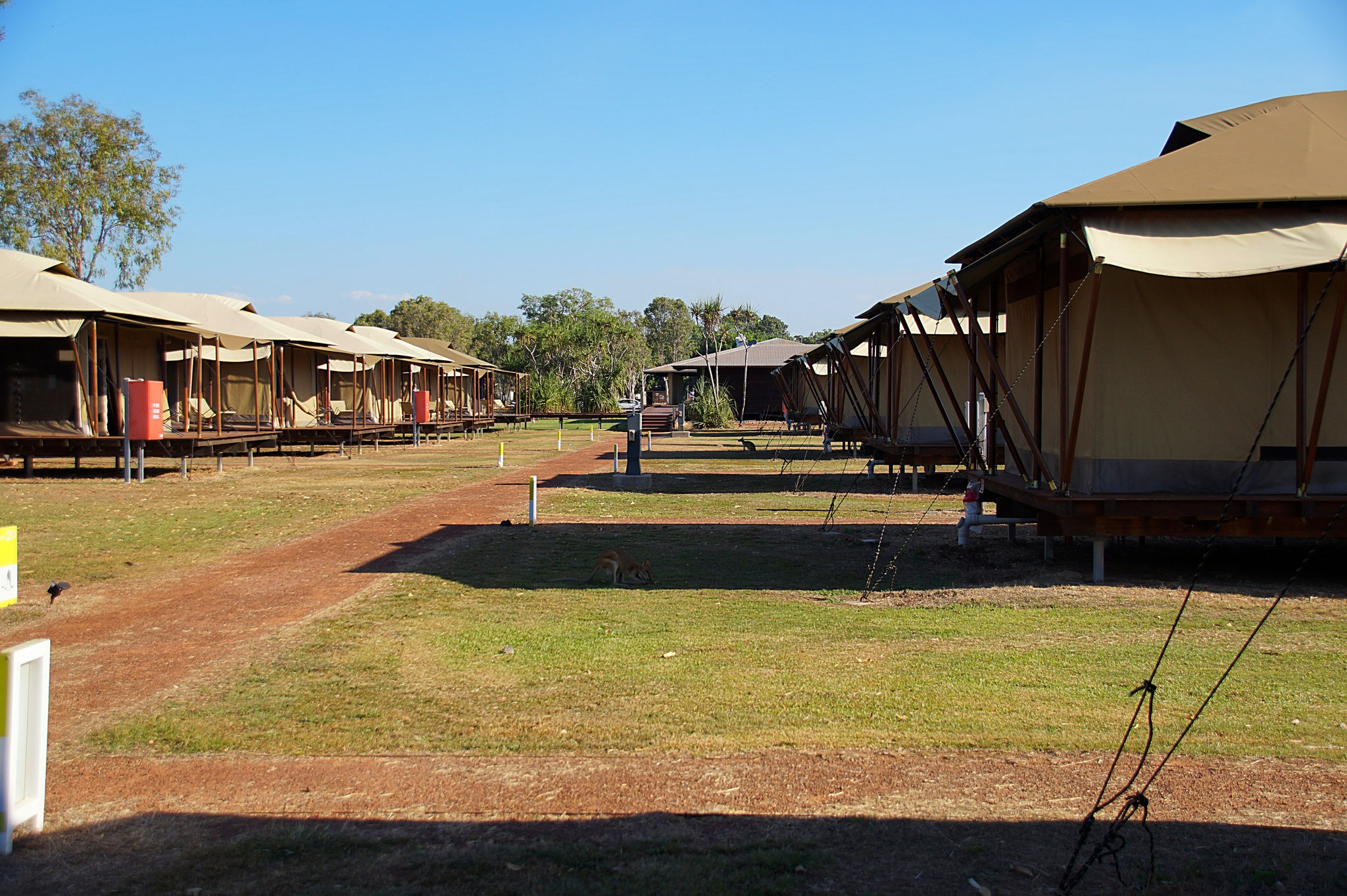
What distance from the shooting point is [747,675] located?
284 inches

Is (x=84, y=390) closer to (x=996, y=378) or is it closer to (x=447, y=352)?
(x=996, y=378)

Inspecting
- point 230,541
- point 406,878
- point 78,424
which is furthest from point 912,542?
point 78,424

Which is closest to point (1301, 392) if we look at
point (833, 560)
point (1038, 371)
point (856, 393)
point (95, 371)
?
point (1038, 371)

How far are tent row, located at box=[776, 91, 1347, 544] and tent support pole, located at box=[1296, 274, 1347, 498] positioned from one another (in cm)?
2

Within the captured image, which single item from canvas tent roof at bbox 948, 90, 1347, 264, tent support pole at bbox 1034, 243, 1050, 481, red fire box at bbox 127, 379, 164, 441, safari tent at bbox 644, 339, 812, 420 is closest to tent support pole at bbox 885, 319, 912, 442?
tent support pole at bbox 1034, 243, 1050, 481

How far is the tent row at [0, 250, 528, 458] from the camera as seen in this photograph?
22.1 m

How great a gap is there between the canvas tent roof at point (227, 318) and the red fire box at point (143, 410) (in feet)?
20.9

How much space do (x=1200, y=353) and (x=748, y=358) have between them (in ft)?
165

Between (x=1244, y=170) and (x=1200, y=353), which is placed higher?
(x=1244, y=170)

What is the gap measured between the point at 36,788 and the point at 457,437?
41.1m

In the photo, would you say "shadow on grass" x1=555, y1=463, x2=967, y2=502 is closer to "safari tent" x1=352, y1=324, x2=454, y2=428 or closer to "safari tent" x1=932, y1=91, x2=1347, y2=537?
"safari tent" x1=932, y1=91, x2=1347, y2=537

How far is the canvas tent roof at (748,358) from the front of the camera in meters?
59.6

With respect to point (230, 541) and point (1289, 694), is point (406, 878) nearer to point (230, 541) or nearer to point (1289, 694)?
point (1289, 694)

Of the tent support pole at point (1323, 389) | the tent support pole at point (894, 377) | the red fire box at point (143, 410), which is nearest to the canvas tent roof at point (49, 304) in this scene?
the red fire box at point (143, 410)
